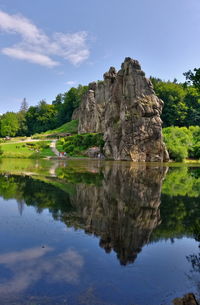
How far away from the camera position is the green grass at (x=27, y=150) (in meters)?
70.5

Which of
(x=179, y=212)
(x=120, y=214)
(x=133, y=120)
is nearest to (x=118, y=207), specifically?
(x=120, y=214)

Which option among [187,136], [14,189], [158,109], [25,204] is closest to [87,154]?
[158,109]

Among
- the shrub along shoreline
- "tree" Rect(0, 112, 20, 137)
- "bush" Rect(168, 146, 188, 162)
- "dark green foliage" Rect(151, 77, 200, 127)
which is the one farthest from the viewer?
"tree" Rect(0, 112, 20, 137)

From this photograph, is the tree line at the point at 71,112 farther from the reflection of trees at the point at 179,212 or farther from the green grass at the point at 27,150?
the reflection of trees at the point at 179,212

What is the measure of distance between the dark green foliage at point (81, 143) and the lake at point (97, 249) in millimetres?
54552

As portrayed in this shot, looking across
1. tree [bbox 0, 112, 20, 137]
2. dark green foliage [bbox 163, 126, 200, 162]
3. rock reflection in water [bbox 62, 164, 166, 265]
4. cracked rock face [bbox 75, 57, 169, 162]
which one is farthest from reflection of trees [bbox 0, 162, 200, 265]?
tree [bbox 0, 112, 20, 137]

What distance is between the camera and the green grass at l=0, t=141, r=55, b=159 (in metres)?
70.5

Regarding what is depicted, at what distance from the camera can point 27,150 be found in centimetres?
7706

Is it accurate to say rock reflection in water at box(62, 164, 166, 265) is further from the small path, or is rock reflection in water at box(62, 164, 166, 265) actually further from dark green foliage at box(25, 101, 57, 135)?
dark green foliage at box(25, 101, 57, 135)

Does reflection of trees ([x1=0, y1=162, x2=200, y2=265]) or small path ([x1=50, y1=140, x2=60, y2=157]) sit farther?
small path ([x1=50, y1=140, x2=60, y2=157])

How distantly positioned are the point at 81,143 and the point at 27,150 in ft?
51.1

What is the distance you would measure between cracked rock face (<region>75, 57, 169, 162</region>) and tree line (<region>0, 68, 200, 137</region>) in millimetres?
20992

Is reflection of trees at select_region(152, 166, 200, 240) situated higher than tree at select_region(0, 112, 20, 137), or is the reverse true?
tree at select_region(0, 112, 20, 137)

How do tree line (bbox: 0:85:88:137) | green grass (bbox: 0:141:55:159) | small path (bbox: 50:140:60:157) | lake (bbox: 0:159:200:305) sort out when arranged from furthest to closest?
1. tree line (bbox: 0:85:88:137)
2. small path (bbox: 50:140:60:157)
3. green grass (bbox: 0:141:55:159)
4. lake (bbox: 0:159:200:305)
